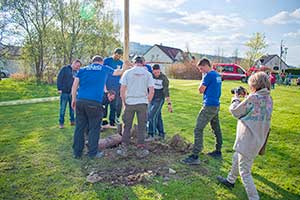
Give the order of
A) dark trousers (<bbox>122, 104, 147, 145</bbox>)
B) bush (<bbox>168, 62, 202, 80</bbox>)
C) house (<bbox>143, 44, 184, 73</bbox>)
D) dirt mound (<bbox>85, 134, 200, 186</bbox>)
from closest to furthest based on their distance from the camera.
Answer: dirt mound (<bbox>85, 134, 200, 186</bbox>) < dark trousers (<bbox>122, 104, 147, 145</bbox>) < bush (<bbox>168, 62, 202, 80</bbox>) < house (<bbox>143, 44, 184, 73</bbox>)

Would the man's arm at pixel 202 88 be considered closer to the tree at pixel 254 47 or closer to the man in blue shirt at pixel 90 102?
the man in blue shirt at pixel 90 102

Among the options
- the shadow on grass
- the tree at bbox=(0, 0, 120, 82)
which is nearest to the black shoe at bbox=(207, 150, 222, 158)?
the shadow on grass

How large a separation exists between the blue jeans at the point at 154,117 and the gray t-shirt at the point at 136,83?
3.74ft

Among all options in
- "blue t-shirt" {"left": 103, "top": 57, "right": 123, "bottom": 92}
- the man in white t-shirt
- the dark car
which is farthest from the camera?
the dark car

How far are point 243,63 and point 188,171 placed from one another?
4284 centimetres

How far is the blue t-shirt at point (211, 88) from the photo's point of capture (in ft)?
14.8

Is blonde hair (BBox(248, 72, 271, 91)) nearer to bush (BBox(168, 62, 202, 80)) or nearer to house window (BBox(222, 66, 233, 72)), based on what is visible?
house window (BBox(222, 66, 233, 72))

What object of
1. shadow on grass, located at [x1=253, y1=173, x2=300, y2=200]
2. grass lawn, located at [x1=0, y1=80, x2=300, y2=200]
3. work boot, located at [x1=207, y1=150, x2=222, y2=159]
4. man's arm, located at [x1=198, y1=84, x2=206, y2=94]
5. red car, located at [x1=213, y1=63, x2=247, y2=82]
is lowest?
shadow on grass, located at [x1=253, y1=173, x2=300, y2=200]

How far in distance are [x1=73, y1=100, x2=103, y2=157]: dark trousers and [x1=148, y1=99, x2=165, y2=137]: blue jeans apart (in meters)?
1.52

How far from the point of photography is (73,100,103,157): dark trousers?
15.6ft

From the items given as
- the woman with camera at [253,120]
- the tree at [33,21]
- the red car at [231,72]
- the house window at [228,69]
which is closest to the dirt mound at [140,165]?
the woman with camera at [253,120]

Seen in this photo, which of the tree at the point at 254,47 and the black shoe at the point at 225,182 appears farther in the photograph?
the tree at the point at 254,47

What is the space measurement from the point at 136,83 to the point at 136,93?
194mm

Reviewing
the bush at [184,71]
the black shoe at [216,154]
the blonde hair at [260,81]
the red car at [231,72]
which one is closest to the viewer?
the blonde hair at [260,81]
